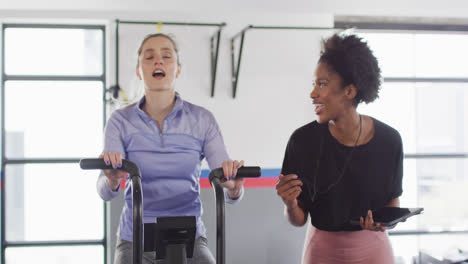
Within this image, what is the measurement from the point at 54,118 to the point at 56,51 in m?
0.49

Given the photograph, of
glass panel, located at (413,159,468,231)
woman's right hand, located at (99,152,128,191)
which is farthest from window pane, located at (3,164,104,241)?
glass panel, located at (413,159,468,231)

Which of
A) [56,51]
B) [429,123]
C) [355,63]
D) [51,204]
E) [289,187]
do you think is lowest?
[51,204]

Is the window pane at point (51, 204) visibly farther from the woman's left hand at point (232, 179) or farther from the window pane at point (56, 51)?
the woman's left hand at point (232, 179)

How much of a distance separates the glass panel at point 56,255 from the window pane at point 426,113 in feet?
7.68

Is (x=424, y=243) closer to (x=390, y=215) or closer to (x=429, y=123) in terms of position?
(x=429, y=123)

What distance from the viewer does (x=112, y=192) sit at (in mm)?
1493

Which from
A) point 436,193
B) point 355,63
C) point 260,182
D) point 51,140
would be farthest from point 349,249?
point 436,193

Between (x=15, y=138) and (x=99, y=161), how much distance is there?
7.58 ft

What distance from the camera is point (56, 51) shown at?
3.33 m

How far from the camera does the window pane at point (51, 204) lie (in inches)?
129

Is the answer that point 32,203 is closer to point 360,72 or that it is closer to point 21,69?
point 21,69

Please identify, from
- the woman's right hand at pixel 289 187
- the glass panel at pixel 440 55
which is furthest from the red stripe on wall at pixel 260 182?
the woman's right hand at pixel 289 187

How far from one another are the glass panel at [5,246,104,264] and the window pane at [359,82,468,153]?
234 centimetres

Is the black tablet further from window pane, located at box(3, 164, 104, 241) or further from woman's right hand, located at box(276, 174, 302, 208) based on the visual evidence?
window pane, located at box(3, 164, 104, 241)
